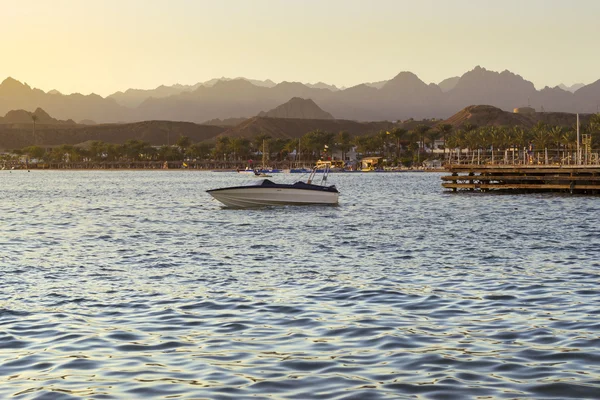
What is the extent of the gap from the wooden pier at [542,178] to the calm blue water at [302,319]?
2011 inches

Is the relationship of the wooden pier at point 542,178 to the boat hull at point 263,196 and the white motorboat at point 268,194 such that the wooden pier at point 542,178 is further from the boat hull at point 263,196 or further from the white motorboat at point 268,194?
the boat hull at point 263,196

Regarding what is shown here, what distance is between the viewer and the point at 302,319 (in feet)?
59.1

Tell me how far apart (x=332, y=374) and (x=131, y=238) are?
30699 mm

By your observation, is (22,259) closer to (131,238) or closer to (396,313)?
(131,238)

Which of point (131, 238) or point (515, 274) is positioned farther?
point (131, 238)

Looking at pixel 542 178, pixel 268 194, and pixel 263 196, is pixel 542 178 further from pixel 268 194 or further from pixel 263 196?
pixel 263 196

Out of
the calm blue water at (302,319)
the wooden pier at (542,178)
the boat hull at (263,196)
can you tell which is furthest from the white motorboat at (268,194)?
the wooden pier at (542,178)

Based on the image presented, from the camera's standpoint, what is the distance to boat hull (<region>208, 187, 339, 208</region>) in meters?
63.3

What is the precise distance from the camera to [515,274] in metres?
25.5

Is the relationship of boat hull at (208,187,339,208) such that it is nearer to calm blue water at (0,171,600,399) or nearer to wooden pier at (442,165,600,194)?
calm blue water at (0,171,600,399)

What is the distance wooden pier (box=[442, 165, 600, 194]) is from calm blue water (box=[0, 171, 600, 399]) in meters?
51.1

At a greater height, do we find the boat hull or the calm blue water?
the boat hull

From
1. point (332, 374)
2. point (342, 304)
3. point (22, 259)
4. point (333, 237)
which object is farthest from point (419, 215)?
point (332, 374)

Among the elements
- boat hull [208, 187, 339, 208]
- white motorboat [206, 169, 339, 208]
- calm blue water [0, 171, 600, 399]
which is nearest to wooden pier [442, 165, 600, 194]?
white motorboat [206, 169, 339, 208]
